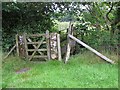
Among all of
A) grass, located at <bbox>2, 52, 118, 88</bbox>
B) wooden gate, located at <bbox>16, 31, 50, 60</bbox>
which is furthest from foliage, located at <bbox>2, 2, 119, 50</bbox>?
grass, located at <bbox>2, 52, 118, 88</bbox>

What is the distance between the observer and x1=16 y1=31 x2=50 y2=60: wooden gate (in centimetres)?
665

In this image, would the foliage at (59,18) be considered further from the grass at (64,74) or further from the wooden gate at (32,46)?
the grass at (64,74)

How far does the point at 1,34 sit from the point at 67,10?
2.41 metres

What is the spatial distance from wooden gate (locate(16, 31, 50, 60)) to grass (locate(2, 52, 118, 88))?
0.29 meters

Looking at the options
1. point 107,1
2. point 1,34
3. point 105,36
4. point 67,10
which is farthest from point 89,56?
point 1,34

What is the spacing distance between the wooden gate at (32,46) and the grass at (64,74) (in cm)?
29

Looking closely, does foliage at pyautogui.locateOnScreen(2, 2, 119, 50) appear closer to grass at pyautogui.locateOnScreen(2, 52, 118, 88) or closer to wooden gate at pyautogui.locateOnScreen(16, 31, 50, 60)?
wooden gate at pyautogui.locateOnScreen(16, 31, 50, 60)

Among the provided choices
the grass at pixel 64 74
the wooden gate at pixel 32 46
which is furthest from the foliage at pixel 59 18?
the grass at pixel 64 74

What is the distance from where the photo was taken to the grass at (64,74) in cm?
475

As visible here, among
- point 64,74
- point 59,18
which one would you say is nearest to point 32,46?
point 59,18

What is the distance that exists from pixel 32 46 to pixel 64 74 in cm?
223

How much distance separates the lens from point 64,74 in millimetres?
5332

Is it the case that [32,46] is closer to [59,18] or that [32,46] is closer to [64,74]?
[59,18]

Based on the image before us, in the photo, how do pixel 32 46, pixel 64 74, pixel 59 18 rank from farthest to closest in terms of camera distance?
pixel 59 18, pixel 32 46, pixel 64 74
